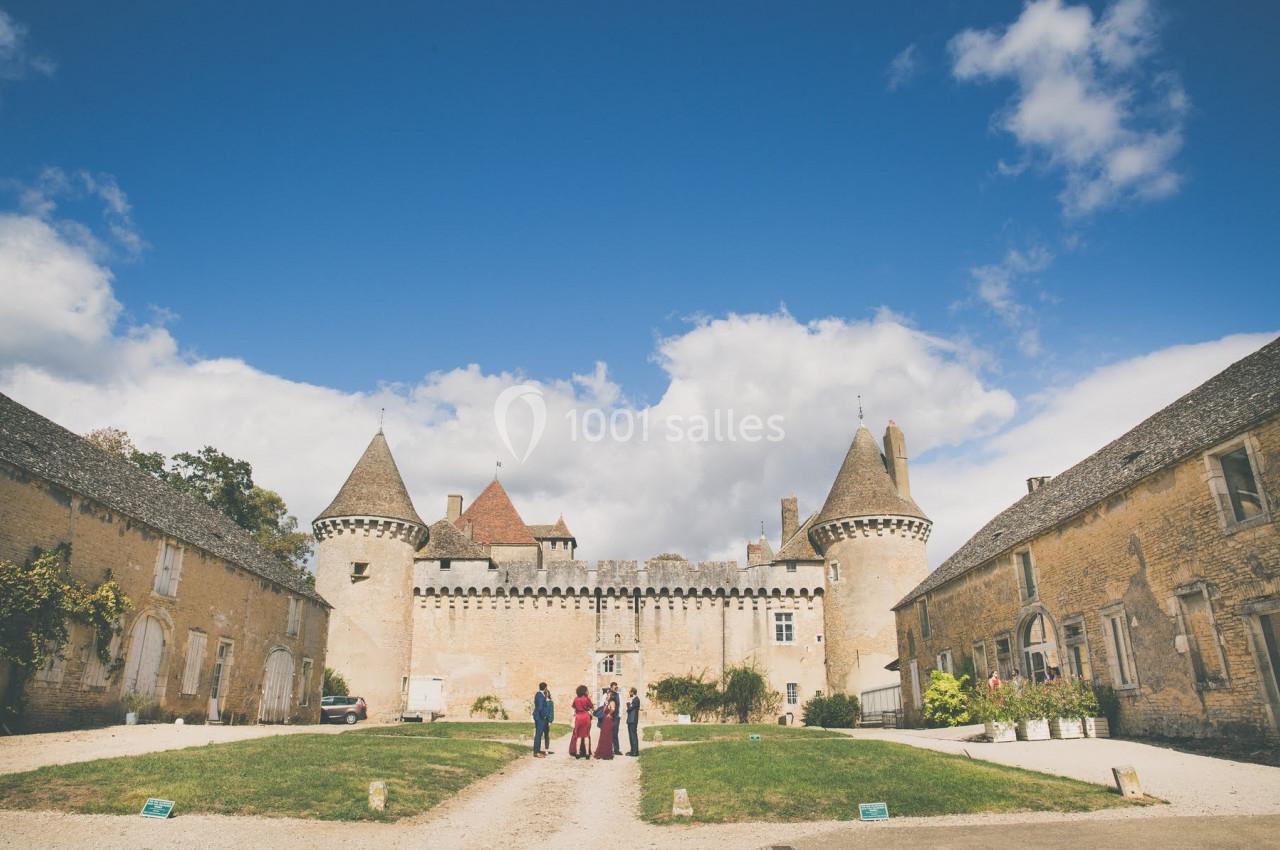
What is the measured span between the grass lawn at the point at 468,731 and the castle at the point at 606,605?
9.65m

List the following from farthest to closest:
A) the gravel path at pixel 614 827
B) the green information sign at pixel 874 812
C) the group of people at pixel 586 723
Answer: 1. the group of people at pixel 586 723
2. the green information sign at pixel 874 812
3. the gravel path at pixel 614 827

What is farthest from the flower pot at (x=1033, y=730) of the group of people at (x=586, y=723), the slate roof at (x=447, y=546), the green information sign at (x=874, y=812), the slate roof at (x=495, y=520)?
the slate roof at (x=495, y=520)

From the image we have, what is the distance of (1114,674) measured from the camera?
1617 cm

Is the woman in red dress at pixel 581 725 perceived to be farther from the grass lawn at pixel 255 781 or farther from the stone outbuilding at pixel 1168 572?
the stone outbuilding at pixel 1168 572

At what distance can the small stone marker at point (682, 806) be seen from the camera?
30.6ft

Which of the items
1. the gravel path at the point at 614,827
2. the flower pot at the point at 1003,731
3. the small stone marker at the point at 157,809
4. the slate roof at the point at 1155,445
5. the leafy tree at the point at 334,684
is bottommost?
the gravel path at the point at 614,827

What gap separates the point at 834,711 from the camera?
31.7 metres

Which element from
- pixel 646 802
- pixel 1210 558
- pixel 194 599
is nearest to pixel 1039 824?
pixel 646 802

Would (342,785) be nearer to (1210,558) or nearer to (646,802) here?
(646,802)

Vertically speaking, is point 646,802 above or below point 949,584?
Answer: below

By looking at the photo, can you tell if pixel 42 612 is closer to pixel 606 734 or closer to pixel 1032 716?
pixel 606 734

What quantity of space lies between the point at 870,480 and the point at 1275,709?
22638 mm

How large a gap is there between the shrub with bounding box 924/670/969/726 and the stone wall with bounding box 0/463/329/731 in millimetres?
20163

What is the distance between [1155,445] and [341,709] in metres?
27.7
